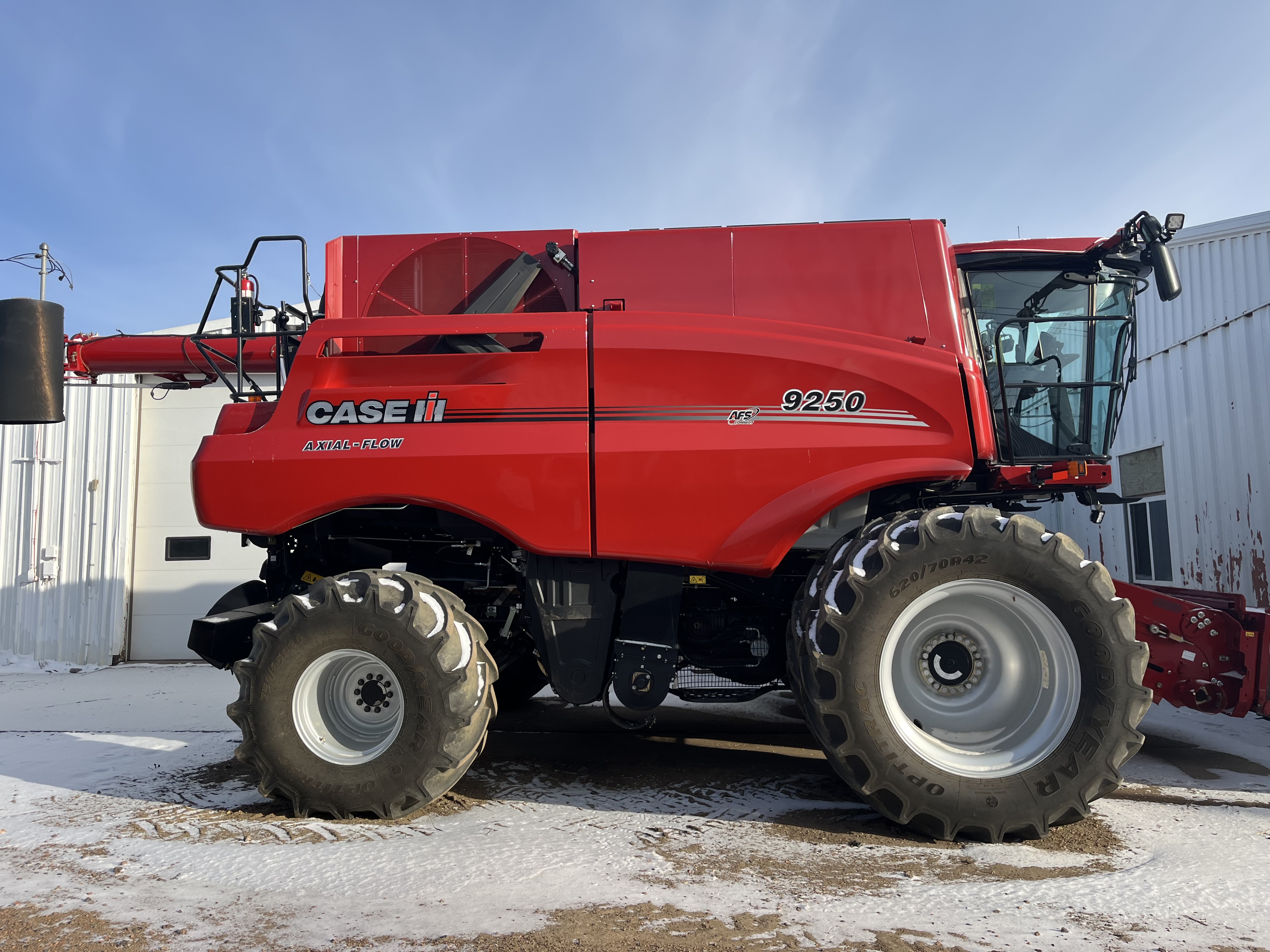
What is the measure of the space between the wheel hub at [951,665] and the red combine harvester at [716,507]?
0.5 inches

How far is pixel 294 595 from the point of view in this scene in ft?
13.1

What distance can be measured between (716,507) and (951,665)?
1.39m

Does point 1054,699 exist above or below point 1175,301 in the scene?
below

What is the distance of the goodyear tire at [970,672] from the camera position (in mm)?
3510

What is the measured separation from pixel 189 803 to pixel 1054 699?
451 cm

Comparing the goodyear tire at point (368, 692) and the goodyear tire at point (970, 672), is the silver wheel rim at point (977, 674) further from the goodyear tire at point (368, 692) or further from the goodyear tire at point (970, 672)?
the goodyear tire at point (368, 692)

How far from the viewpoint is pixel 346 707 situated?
4117mm

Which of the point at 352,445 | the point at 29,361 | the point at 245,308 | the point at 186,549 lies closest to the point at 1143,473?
the point at 352,445

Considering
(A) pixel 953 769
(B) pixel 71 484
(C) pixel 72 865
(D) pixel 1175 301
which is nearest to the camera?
(C) pixel 72 865

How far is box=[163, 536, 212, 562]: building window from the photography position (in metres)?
10.9

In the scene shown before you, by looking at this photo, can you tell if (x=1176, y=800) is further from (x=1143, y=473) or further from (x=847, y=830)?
(x=1143, y=473)

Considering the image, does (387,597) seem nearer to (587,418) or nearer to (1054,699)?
(587,418)

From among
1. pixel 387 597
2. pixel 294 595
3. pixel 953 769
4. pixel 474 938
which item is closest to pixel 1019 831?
pixel 953 769

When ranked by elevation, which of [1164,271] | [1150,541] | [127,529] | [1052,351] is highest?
[1164,271]
